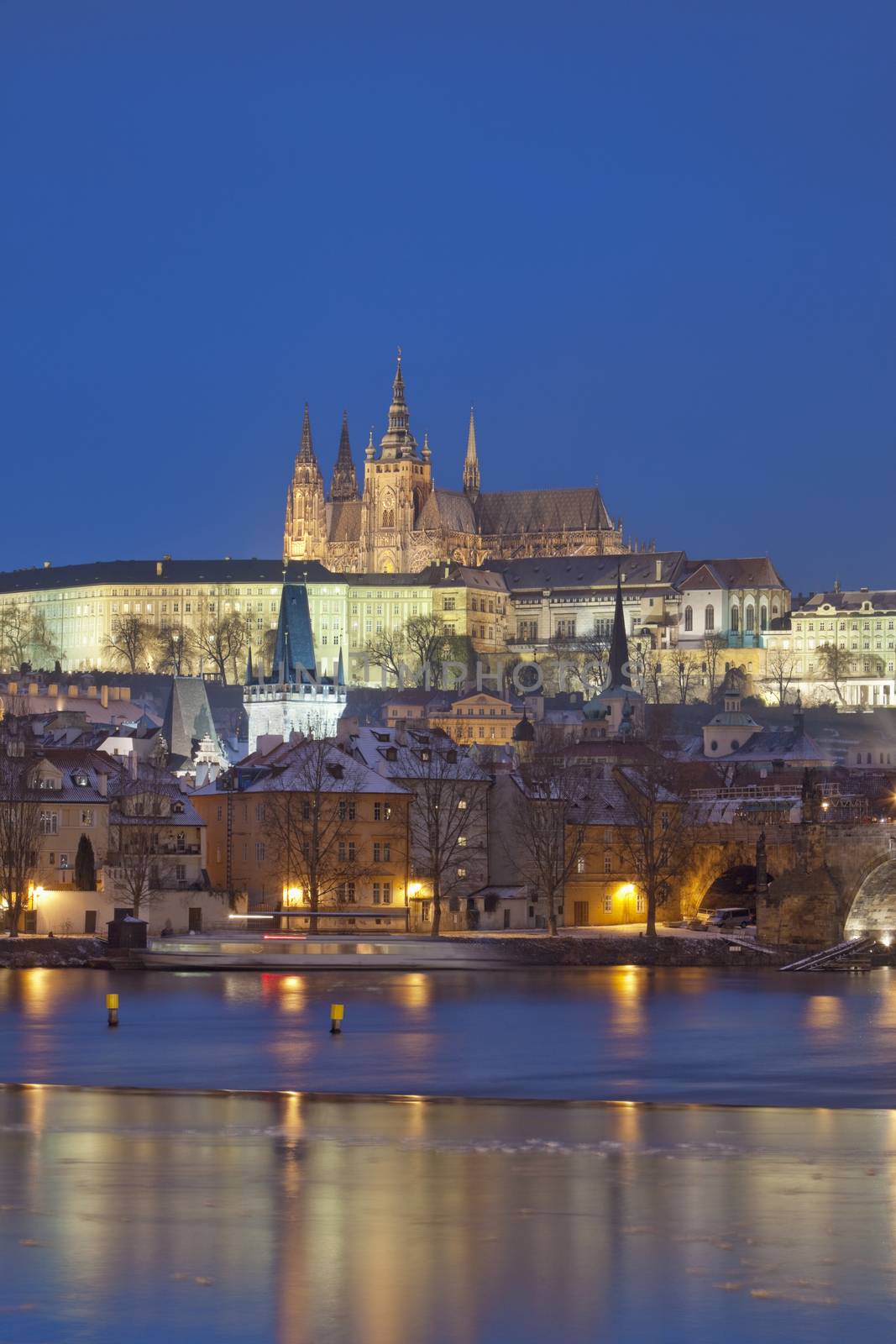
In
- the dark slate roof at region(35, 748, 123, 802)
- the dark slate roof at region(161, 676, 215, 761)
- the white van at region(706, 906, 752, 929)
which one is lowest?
the white van at region(706, 906, 752, 929)

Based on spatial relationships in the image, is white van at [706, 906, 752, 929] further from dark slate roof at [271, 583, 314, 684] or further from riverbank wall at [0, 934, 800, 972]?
dark slate roof at [271, 583, 314, 684]

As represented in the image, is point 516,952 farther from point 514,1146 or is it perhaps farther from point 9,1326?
point 9,1326

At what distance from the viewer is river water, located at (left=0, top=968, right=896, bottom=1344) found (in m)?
19.9

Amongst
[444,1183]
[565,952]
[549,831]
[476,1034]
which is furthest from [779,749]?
[444,1183]

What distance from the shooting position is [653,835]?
7869cm

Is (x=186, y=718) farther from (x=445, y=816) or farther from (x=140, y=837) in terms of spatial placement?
(x=140, y=837)

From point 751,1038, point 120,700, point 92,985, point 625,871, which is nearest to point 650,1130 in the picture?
point 751,1038

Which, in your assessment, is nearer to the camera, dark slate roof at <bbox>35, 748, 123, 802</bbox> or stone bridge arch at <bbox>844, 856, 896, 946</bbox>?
stone bridge arch at <bbox>844, 856, 896, 946</bbox>

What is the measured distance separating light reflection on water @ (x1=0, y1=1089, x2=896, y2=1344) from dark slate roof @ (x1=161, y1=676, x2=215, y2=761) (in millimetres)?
98842

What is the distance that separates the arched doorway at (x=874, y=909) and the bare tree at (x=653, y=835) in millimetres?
5530

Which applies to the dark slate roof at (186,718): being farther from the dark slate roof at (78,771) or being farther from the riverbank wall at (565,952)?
the riverbank wall at (565,952)

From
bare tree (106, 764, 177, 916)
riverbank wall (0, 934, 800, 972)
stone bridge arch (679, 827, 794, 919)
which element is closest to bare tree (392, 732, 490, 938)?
riverbank wall (0, 934, 800, 972)

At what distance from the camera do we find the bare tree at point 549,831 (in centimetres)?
7556

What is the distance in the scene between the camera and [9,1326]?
1928cm
